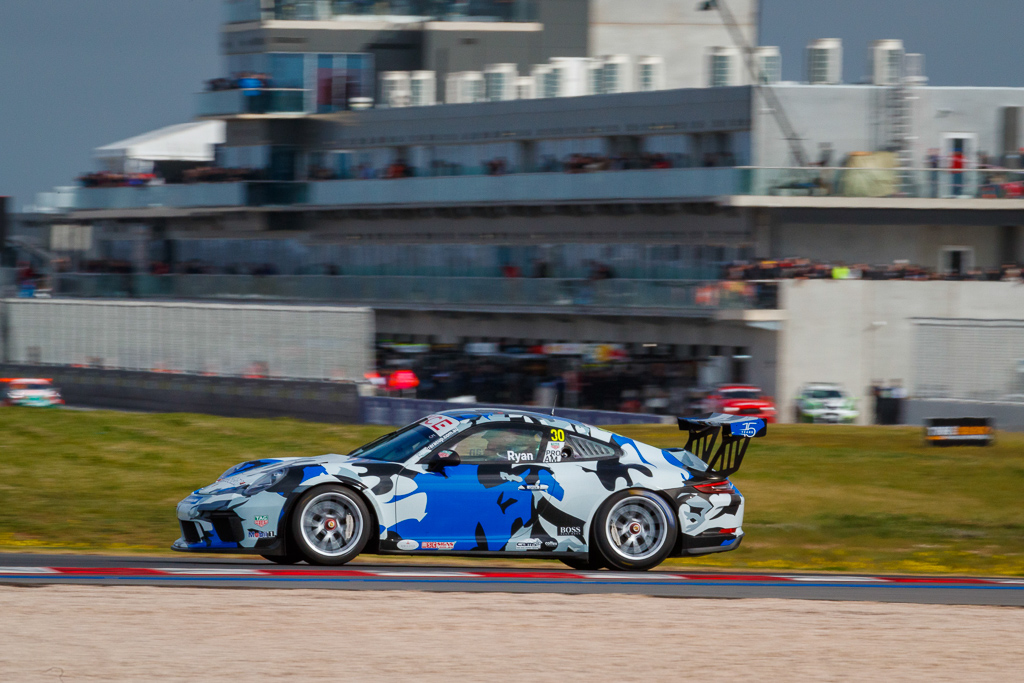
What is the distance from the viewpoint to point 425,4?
50.1 m

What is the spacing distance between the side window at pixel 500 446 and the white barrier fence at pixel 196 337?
20.4 meters

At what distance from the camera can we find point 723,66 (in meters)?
43.4

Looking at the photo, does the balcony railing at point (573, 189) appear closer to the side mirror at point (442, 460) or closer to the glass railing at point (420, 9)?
the glass railing at point (420, 9)

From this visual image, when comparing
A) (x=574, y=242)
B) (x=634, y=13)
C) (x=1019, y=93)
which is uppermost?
(x=634, y=13)

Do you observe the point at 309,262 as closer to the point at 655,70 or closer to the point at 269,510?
the point at 655,70

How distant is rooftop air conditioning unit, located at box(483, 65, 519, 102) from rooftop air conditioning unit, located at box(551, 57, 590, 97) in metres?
1.95

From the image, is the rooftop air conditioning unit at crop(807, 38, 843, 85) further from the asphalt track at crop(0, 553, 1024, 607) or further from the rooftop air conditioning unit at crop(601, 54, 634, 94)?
the asphalt track at crop(0, 553, 1024, 607)

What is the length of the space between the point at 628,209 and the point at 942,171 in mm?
8835

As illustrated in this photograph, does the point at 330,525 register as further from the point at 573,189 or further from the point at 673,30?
the point at 673,30

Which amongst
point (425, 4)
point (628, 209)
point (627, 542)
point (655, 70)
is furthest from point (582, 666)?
point (425, 4)

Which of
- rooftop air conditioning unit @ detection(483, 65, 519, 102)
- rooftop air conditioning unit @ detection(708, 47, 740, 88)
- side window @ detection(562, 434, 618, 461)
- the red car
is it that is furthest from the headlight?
rooftop air conditioning unit @ detection(483, 65, 519, 102)

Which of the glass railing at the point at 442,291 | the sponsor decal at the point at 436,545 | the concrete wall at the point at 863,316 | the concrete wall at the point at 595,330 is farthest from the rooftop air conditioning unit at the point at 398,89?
the sponsor decal at the point at 436,545

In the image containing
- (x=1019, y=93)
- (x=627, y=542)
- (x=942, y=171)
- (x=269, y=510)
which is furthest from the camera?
(x=1019, y=93)

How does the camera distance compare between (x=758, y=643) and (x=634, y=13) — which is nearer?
(x=758, y=643)
